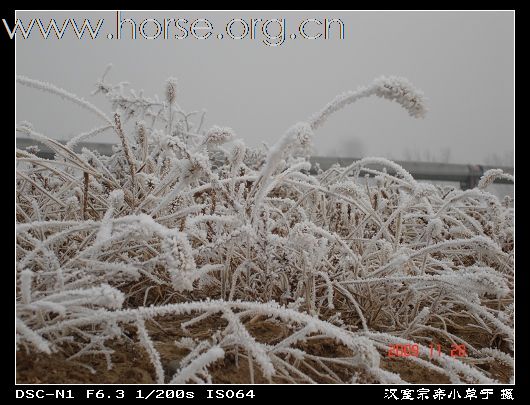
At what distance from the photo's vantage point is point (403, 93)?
2.08ft

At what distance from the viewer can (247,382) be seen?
666 millimetres

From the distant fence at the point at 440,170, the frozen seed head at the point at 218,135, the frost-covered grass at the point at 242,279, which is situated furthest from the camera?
the distant fence at the point at 440,170

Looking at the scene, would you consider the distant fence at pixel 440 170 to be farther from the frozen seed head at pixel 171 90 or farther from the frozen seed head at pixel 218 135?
the frozen seed head at pixel 218 135

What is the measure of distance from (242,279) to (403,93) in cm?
40

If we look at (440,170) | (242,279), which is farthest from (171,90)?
(440,170)

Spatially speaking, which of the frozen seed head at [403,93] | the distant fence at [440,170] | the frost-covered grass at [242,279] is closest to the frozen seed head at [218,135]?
the frost-covered grass at [242,279]

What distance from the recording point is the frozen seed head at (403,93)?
630mm

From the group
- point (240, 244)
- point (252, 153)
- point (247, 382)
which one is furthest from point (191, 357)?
point (252, 153)

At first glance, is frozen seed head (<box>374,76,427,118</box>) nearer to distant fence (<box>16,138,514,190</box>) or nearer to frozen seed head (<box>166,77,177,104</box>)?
frozen seed head (<box>166,77,177,104</box>)

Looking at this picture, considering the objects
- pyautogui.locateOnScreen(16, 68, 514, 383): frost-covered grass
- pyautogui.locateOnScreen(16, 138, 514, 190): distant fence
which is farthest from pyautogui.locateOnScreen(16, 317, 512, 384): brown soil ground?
pyautogui.locateOnScreen(16, 138, 514, 190): distant fence

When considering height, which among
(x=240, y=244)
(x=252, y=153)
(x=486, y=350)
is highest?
(x=252, y=153)

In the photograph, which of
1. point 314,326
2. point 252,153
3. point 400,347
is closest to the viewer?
point 314,326
